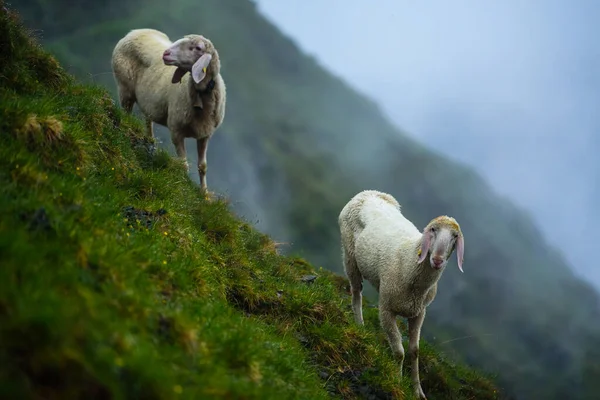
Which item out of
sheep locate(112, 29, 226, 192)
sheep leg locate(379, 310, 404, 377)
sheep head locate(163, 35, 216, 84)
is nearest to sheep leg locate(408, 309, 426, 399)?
sheep leg locate(379, 310, 404, 377)

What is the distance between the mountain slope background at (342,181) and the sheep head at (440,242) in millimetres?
25368

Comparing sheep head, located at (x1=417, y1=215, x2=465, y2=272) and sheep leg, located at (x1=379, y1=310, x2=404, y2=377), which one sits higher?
sheep head, located at (x1=417, y1=215, x2=465, y2=272)

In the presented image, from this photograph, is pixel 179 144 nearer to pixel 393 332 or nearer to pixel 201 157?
pixel 201 157

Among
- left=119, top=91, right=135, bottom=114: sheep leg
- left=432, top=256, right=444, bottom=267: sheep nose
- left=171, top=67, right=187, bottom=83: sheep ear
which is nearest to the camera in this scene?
left=432, top=256, right=444, bottom=267: sheep nose

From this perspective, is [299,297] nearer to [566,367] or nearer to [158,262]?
[158,262]

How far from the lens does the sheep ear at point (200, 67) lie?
379 inches

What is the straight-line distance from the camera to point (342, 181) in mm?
69500

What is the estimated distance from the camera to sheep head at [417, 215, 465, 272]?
25.5 feet

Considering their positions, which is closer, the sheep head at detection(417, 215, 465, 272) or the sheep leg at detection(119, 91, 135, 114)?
the sheep head at detection(417, 215, 465, 272)

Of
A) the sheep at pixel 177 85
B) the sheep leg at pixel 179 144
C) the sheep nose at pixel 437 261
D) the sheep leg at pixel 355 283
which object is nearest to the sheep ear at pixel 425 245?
the sheep nose at pixel 437 261

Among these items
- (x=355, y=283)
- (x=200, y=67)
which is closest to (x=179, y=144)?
(x=200, y=67)

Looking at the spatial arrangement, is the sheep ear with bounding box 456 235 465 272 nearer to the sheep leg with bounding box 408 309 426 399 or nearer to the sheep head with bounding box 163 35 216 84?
the sheep leg with bounding box 408 309 426 399

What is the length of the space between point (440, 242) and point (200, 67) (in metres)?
5.13

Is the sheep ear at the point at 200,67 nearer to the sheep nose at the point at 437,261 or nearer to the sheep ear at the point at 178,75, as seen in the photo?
the sheep ear at the point at 178,75
